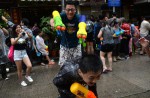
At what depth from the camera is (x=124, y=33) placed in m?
9.67

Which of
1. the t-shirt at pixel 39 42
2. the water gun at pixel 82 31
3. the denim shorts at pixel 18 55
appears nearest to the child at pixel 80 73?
the water gun at pixel 82 31

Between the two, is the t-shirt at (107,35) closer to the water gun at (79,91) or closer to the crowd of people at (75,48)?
the crowd of people at (75,48)

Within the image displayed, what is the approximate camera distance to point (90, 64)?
2439mm

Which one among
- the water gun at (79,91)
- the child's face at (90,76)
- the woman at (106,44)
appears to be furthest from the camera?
the woman at (106,44)

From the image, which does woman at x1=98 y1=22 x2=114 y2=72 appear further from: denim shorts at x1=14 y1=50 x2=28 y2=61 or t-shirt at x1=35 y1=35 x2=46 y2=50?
denim shorts at x1=14 y1=50 x2=28 y2=61

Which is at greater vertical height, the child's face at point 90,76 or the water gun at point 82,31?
the water gun at point 82,31

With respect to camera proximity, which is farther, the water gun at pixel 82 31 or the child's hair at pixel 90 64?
the water gun at pixel 82 31

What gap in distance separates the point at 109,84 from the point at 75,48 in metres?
2.13

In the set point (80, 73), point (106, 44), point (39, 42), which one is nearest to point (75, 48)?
point (80, 73)

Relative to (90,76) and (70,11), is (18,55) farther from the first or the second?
(90,76)

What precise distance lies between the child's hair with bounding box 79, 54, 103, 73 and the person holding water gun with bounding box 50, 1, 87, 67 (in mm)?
1363

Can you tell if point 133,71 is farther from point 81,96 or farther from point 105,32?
point 81,96

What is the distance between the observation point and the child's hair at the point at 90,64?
7.93 feet

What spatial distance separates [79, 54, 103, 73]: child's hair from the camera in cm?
242
